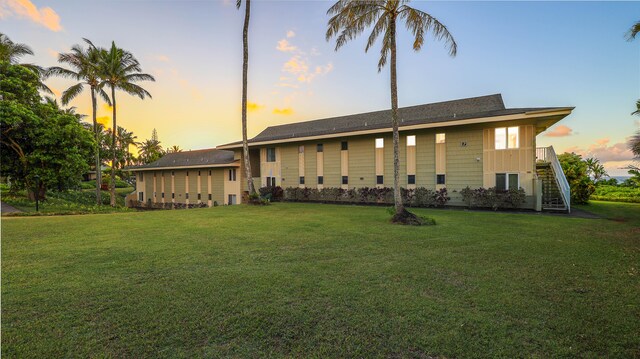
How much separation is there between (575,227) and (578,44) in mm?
10304

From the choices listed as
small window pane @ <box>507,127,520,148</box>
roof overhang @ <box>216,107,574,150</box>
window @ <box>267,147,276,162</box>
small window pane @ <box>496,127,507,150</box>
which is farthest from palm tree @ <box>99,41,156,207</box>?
small window pane @ <box>507,127,520,148</box>

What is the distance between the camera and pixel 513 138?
15008 millimetres

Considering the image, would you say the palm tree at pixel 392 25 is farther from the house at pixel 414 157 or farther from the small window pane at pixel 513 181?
the small window pane at pixel 513 181

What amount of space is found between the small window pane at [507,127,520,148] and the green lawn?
8.99 metres

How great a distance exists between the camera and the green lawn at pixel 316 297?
2.61m

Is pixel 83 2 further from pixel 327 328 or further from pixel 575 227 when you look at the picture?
pixel 575 227

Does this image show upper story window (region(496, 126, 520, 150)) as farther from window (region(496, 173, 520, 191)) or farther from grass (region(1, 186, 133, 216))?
grass (region(1, 186, 133, 216))

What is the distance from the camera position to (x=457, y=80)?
19.0 meters

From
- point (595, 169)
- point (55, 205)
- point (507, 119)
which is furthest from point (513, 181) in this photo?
point (595, 169)

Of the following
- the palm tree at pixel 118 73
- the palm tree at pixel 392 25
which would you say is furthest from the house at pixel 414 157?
Result: the palm tree at pixel 118 73

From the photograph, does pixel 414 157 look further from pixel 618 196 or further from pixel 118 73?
pixel 118 73

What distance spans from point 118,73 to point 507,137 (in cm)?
2782

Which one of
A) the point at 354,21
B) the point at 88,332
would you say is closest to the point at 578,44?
the point at 354,21

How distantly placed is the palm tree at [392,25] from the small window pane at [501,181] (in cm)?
793
